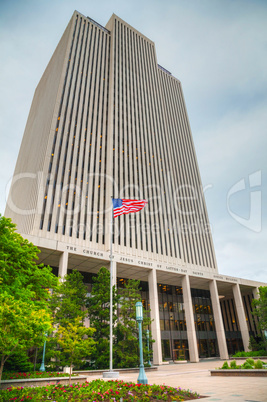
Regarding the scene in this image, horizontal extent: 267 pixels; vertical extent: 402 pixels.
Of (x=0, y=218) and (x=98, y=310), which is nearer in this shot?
(x=0, y=218)

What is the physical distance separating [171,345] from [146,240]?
65.5ft

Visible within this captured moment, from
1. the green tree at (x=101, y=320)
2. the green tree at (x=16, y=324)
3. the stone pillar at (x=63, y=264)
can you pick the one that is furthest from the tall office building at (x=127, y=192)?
the green tree at (x=16, y=324)

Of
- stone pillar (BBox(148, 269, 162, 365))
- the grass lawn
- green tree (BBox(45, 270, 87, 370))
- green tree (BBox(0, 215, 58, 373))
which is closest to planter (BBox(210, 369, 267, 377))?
the grass lawn

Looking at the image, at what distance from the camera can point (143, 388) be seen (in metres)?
11.6

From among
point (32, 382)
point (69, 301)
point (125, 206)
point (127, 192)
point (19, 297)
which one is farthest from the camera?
point (127, 192)

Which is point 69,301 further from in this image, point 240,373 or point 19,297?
point 240,373

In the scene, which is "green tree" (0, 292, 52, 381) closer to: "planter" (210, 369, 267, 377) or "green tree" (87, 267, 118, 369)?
"planter" (210, 369, 267, 377)

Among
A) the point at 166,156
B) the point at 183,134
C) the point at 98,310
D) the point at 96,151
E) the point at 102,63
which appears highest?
the point at 102,63

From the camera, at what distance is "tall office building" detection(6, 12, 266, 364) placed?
144 ft

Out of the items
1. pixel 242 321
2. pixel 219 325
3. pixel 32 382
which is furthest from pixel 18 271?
pixel 242 321

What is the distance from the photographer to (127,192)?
54594 millimetres

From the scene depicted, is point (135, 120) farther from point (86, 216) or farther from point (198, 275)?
point (198, 275)


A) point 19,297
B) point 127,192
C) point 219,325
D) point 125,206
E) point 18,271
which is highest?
point 127,192

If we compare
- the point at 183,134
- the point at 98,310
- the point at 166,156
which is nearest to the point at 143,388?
the point at 98,310
